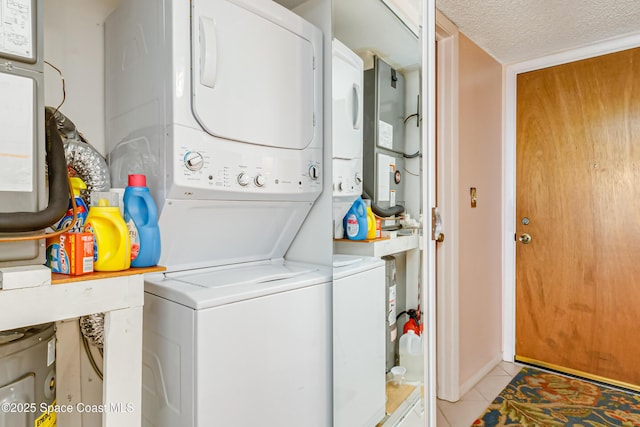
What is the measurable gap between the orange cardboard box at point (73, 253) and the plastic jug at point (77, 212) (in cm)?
9

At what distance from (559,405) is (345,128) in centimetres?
224

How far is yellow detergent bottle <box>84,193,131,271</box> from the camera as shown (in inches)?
38.4

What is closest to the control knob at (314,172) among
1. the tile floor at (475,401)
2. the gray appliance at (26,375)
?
the gray appliance at (26,375)

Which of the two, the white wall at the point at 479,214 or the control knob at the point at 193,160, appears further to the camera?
the white wall at the point at 479,214

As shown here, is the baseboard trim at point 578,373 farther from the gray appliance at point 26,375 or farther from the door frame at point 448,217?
the gray appliance at point 26,375

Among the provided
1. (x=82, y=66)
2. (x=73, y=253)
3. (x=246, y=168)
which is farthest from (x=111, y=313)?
(x=82, y=66)

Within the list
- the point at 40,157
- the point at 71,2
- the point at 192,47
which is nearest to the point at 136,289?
the point at 40,157

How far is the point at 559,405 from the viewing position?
7.64ft

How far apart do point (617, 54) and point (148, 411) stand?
339 cm

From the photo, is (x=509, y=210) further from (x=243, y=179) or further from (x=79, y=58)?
(x=79, y=58)

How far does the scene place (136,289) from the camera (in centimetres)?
100

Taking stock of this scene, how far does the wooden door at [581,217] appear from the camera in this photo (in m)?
2.51

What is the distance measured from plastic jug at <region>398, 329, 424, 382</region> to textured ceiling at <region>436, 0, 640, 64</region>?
1.83 m

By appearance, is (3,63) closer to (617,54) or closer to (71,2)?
(71,2)
